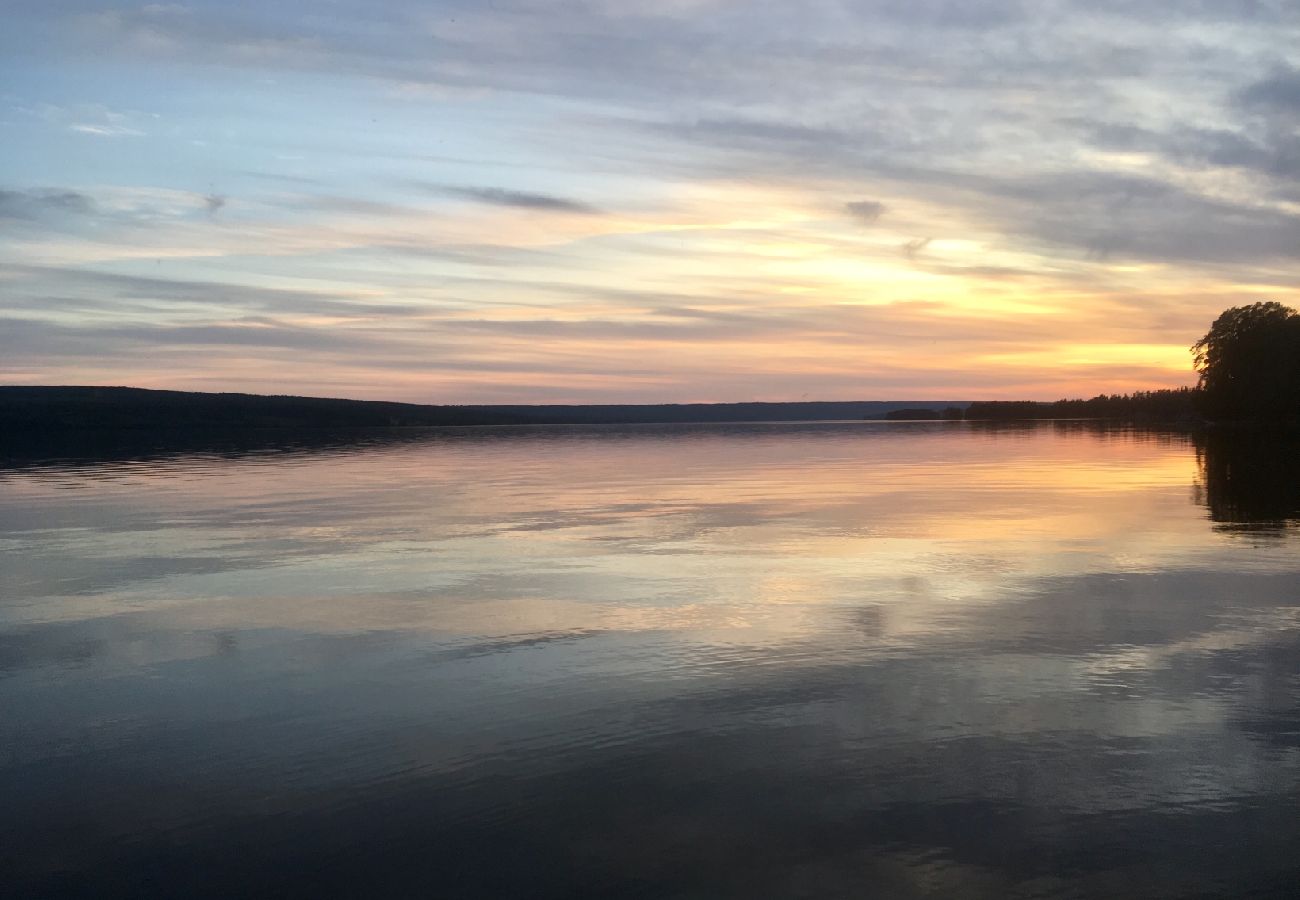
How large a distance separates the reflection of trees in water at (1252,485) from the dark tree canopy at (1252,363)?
37747 mm

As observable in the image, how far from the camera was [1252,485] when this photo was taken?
3050 centimetres

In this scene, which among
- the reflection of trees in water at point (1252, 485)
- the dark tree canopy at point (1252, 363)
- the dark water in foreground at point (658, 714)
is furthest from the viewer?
the dark tree canopy at point (1252, 363)

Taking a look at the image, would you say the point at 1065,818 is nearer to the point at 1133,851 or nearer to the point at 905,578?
the point at 1133,851

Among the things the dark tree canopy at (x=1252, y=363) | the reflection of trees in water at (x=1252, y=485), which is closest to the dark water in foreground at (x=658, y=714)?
the reflection of trees in water at (x=1252, y=485)

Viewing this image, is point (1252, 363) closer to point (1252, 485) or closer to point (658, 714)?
point (1252, 485)

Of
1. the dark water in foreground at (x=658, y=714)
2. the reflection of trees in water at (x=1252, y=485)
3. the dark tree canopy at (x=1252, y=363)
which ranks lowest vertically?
the dark water in foreground at (x=658, y=714)

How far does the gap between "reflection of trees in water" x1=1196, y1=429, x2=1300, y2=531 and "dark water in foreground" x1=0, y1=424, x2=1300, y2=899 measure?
1.71 m

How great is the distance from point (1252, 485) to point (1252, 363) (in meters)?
69.4

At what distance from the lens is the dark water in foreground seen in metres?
6.49

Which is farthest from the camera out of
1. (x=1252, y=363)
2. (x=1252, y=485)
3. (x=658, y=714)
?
(x=1252, y=363)

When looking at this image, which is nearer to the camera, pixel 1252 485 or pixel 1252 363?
pixel 1252 485

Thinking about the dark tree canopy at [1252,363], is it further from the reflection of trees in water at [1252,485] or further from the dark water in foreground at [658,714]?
the dark water in foreground at [658,714]

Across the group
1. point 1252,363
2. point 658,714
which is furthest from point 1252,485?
point 1252,363

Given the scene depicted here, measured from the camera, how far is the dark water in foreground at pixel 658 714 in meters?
6.49
